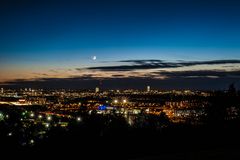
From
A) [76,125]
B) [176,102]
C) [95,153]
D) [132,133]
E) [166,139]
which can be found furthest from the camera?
[176,102]

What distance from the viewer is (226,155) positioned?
4.99 metres

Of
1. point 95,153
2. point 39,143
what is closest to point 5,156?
point 39,143

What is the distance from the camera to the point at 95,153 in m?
7.85

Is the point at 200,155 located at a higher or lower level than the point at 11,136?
higher

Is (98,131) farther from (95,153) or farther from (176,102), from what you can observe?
(176,102)

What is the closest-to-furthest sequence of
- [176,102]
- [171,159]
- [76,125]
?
[171,159] < [76,125] < [176,102]

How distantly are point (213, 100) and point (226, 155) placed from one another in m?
13.0

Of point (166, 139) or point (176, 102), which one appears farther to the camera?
point (176, 102)

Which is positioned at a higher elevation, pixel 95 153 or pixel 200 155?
pixel 200 155

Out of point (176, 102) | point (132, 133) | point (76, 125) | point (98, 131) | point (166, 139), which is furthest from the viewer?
point (176, 102)

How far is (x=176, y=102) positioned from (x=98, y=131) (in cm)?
3356

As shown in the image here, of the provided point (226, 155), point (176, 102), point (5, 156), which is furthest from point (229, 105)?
point (176, 102)

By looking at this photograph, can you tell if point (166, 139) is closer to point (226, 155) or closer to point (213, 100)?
point (226, 155)

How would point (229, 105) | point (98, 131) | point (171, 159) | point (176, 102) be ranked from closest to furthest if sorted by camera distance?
point (171, 159), point (98, 131), point (229, 105), point (176, 102)
